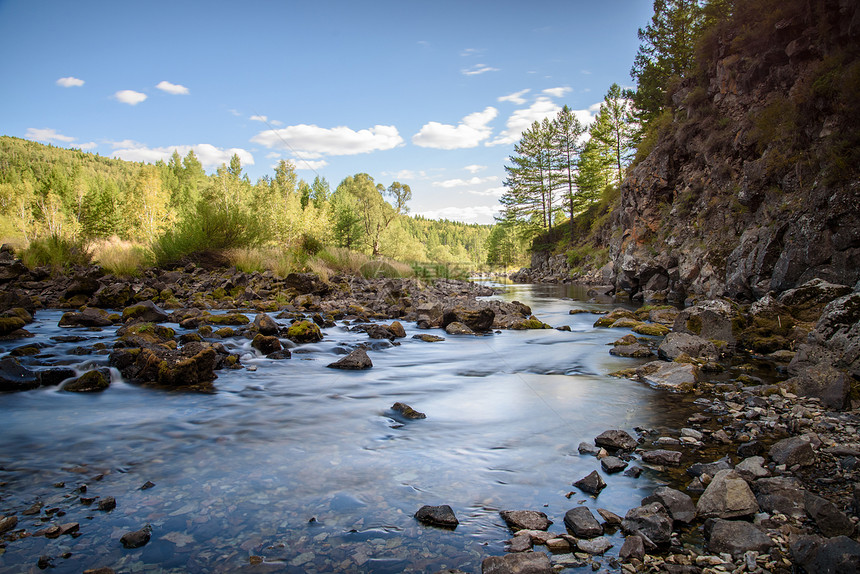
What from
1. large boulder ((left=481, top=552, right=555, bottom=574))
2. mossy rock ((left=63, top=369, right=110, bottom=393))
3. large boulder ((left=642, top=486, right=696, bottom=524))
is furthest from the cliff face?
mossy rock ((left=63, top=369, right=110, bottom=393))

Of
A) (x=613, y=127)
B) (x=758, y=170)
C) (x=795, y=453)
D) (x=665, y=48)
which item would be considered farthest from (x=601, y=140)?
(x=795, y=453)

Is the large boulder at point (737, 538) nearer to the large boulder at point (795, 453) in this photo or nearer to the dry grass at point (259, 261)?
the large boulder at point (795, 453)

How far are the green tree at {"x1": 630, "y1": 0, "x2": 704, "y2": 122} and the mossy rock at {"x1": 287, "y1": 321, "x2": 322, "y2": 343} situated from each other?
30061mm

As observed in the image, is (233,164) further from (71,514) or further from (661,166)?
(71,514)

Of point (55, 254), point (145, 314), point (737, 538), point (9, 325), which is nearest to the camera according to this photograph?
point (737, 538)

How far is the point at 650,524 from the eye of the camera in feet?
10.5

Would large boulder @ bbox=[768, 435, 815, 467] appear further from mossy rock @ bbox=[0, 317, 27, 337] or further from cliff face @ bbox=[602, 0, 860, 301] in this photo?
mossy rock @ bbox=[0, 317, 27, 337]

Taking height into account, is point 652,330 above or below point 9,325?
below

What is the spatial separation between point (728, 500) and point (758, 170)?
16.3 meters

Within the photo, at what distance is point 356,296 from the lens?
20.2m

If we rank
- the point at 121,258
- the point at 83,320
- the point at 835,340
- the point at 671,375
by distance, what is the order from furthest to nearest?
1. the point at 121,258
2. the point at 83,320
3. the point at 671,375
4. the point at 835,340

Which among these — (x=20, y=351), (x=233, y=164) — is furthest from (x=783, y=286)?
(x=233, y=164)

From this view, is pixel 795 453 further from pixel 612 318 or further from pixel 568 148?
pixel 568 148

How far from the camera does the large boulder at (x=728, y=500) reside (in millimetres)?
3303
